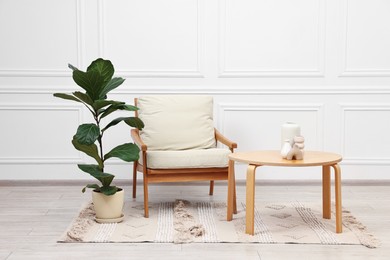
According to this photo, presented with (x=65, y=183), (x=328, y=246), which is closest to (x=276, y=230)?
(x=328, y=246)

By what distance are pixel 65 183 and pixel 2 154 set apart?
2.02ft

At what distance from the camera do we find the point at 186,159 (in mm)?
4227

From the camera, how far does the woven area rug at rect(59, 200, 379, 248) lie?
11.9 ft

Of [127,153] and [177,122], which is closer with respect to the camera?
[127,153]

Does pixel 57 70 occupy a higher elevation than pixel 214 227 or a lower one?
higher

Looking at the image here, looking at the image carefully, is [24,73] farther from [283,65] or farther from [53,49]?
[283,65]

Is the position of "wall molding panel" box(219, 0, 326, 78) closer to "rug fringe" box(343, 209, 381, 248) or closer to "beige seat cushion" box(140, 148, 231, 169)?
"beige seat cushion" box(140, 148, 231, 169)

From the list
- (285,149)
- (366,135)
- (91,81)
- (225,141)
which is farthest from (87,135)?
(366,135)

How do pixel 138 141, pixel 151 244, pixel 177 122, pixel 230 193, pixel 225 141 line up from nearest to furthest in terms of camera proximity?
1. pixel 151 244
2. pixel 230 193
3. pixel 138 141
4. pixel 225 141
5. pixel 177 122

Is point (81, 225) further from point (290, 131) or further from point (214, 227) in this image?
point (290, 131)

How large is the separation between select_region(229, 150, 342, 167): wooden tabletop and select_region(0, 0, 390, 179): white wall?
1284 mm

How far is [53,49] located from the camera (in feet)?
17.5

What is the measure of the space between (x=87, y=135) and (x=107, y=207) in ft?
1.76

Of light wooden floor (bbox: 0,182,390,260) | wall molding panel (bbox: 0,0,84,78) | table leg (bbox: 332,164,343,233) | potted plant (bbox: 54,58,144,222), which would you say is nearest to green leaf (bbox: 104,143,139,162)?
potted plant (bbox: 54,58,144,222)
